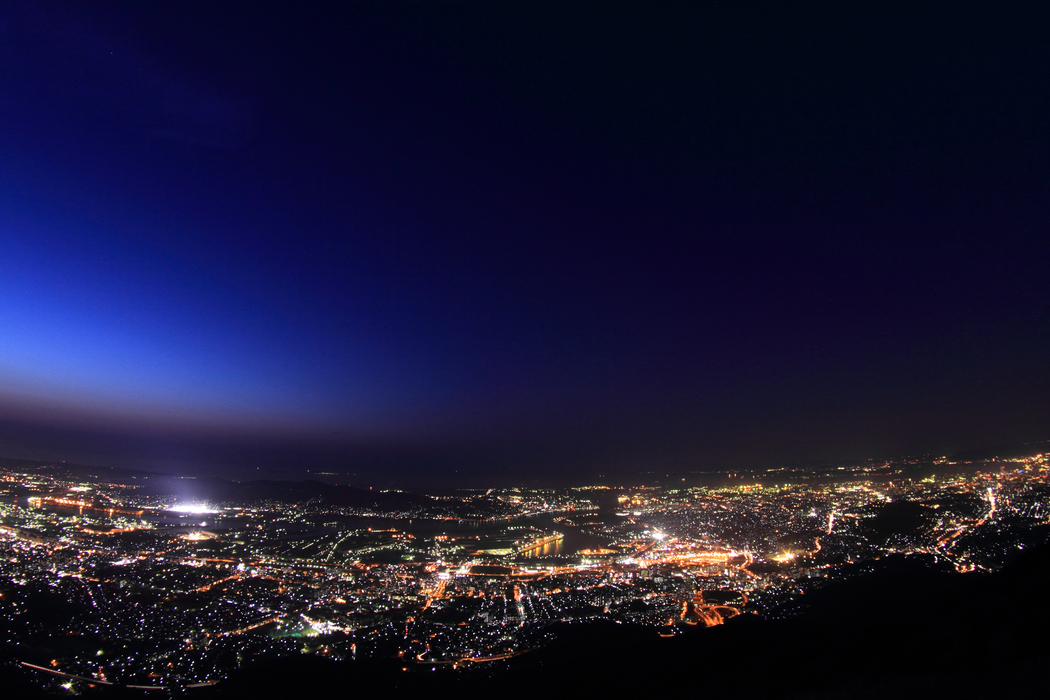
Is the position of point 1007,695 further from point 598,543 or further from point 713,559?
point 598,543

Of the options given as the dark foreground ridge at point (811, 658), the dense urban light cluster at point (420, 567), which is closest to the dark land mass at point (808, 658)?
the dark foreground ridge at point (811, 658)

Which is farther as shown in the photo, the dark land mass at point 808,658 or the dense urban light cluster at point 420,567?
the dense urban light cluster at point 420,567

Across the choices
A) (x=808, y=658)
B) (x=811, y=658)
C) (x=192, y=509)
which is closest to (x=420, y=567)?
(x=808, y=658)

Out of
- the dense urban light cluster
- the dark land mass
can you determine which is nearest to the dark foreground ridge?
the dark land mass

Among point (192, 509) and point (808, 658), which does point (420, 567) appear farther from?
point (192, 509)

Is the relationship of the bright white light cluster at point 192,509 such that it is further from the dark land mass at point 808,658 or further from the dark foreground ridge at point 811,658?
the dark foreground ridge at point 811,658

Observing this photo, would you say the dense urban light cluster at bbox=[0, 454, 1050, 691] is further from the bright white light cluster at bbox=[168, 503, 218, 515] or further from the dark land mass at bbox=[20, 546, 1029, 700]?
the dark land mass at bbox=[20, 546, 1029, 700]

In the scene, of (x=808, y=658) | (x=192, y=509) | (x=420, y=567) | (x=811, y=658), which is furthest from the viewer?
(x=192, y=509)

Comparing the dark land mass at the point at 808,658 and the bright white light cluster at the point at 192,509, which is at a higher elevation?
the dark land mass at the point at 808,658
